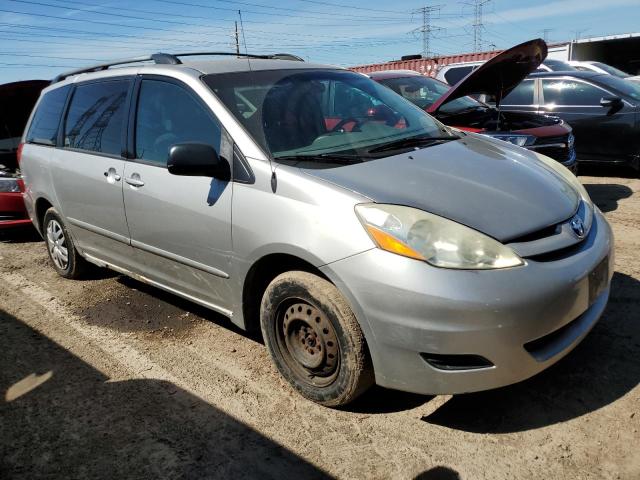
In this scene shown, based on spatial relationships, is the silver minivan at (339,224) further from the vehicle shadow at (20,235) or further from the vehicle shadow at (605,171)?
the vehicle shadow at (605,171)

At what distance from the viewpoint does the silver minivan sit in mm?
2281

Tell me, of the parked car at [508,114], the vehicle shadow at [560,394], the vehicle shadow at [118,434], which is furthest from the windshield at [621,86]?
the vehicle shadow at [118,434]

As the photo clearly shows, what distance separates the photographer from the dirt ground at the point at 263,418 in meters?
2.36

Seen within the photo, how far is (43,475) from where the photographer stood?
2416mm

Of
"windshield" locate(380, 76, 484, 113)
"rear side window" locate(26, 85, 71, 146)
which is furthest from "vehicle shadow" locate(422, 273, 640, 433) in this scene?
"windshield" locate(380, 76, 484, 113)

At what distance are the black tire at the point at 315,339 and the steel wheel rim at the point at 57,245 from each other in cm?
278

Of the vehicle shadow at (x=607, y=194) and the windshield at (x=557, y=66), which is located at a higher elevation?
the windshield at (x=557, y=66)

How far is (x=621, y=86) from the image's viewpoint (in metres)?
7.91

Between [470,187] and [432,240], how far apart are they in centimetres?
50

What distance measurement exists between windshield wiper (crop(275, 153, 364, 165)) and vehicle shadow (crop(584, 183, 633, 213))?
4.34 m

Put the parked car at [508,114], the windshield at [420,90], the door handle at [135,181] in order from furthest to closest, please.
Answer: the windshield at [420,90] → the parked car at [508,114] → the door handle at [135,181]

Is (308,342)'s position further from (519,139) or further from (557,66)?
(557,66)

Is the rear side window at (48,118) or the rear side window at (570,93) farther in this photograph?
the rear side window at (570,93)

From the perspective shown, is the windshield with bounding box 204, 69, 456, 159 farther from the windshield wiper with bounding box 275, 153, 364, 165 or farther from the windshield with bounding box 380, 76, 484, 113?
the windshield with bounding box 380, 76, 484, 113
